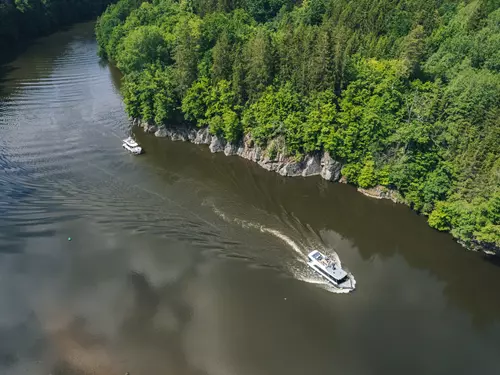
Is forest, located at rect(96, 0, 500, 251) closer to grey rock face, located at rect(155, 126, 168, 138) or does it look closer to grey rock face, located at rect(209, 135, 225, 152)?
grey rock face, located at rect(155, 126, 168, 138)

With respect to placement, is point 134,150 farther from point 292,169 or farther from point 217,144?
point 292,169

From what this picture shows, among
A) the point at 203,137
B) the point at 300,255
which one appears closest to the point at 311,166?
the point at 300,255

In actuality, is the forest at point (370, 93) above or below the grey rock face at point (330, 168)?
above

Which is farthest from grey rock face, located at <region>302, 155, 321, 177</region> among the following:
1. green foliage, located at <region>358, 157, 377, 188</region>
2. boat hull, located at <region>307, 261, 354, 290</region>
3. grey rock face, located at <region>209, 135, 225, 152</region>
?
boat hull, located at <region>307, 261, 354, 290</region>

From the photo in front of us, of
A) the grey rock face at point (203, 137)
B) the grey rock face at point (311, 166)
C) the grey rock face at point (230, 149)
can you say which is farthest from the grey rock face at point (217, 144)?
the grey rock face at point (311, 166)

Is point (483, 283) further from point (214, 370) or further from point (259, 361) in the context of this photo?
point (214, 370)

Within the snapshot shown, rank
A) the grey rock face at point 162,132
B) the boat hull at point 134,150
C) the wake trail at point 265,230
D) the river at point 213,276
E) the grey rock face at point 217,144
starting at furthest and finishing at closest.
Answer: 1. the grey rock face at point 162,132
2. the grey rock face at point 217,144
3. the boat hull at point 134,150
4. the wake trail at point 265,230
5. the river at point 213,276

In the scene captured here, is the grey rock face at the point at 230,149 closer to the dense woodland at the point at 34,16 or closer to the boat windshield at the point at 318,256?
the boat windshield at the point at 318,256
